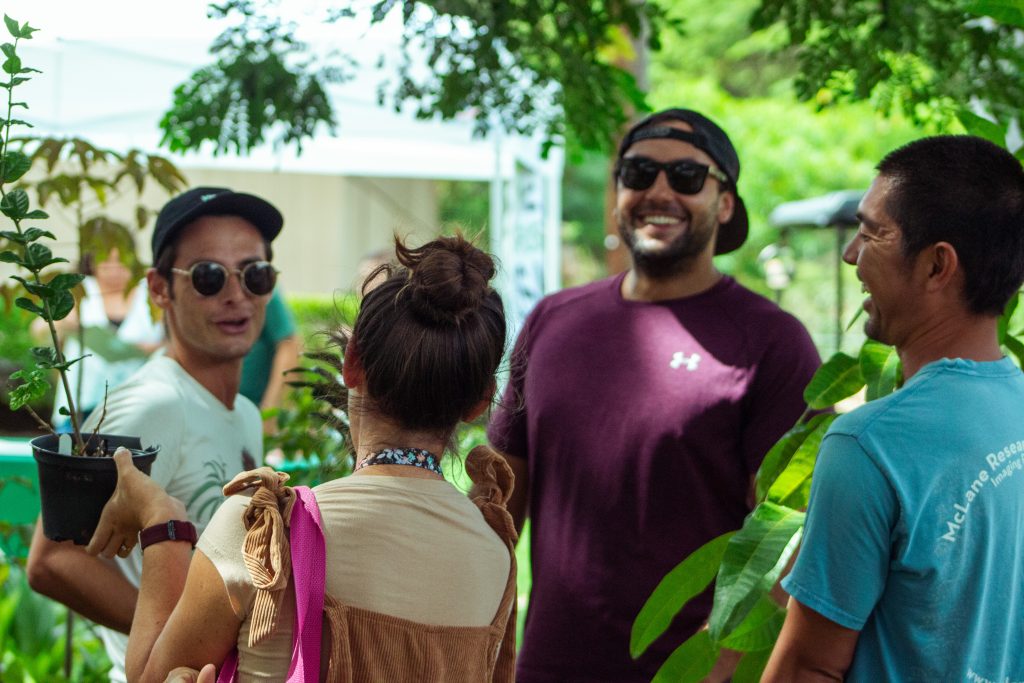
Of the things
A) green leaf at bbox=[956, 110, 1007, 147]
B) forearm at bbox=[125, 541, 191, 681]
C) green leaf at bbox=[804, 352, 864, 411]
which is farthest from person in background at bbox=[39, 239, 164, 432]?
green leaf at bbox=[956, 110, 1007, 147]

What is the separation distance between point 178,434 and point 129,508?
483mm

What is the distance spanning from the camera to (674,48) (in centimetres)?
2567

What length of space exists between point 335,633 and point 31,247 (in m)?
0.88

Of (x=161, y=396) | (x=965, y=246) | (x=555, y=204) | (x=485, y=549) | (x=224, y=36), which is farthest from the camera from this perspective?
(x=555, y=204)

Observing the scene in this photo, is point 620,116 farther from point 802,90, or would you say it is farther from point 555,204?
point 555,204

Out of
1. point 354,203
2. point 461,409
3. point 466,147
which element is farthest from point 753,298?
point 354,203

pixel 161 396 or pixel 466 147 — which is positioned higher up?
pixel 466 147

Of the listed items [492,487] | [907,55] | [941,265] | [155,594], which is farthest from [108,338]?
[941,265]

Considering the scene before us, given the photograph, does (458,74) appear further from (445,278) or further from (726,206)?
(445,278)

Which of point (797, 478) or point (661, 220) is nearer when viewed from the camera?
point (797, 478)

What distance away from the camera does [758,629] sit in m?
2.10

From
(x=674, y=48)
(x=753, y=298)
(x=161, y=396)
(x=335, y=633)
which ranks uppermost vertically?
(x=674, y=48)

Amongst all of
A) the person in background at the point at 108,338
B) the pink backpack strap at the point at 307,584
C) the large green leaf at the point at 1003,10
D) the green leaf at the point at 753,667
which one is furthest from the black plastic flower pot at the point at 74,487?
the person in background at the point at 108,338

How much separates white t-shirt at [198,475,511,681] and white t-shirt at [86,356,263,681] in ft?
2.74
